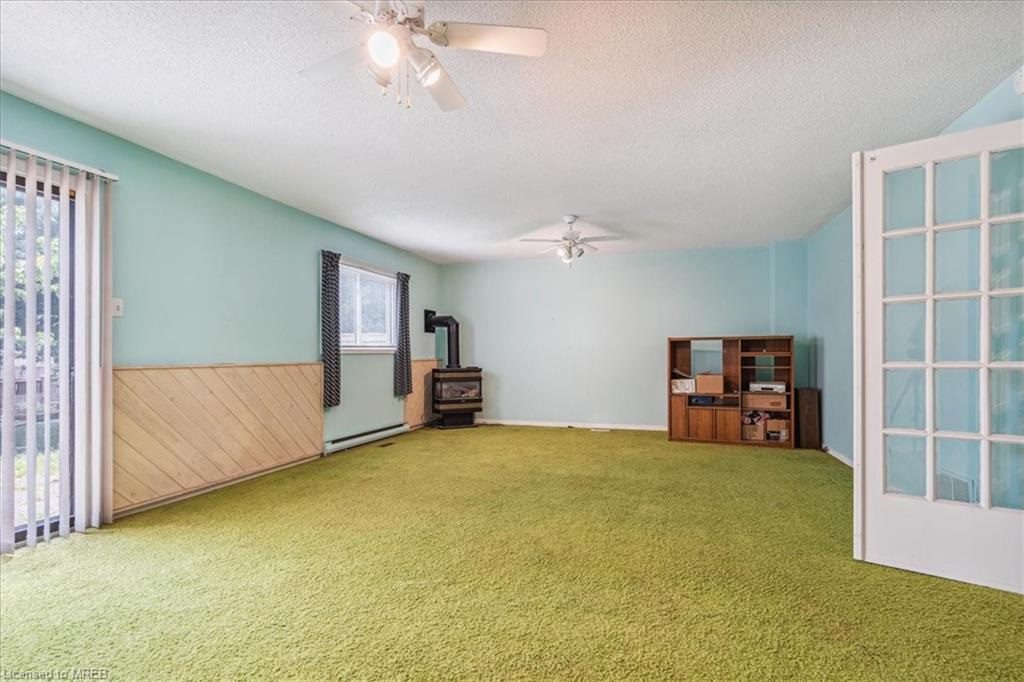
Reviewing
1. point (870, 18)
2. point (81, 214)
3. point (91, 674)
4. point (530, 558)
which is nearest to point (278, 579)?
point (91, 674)

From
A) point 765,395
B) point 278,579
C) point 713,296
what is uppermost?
point 713,296

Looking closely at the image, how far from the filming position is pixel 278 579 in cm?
204

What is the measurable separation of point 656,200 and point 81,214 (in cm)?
422

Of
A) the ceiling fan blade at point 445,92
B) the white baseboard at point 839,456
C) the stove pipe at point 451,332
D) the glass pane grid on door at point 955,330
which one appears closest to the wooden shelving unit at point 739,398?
the white baseboard at point 839,456

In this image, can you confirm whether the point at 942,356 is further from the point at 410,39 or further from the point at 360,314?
the point at 360,314

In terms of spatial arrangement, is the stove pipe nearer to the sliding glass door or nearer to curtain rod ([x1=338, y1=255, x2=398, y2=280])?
curtain rod ([x1=338, y1=255, x2=398, y2=280])

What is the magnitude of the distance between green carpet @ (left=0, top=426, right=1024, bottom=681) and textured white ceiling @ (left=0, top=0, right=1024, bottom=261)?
2.41 metres

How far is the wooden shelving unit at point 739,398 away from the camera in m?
4.98

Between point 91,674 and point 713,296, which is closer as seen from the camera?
point 91,674

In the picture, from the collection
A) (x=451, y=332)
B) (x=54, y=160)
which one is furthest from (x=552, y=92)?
(x=451, y=332)

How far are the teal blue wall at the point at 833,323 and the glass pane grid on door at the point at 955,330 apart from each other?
222 centimetres

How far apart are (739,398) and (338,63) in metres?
5.11

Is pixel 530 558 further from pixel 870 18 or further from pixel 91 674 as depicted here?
pixel 870 18

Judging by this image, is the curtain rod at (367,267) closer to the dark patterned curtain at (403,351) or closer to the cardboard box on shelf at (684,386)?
the dark patterned curtain at (403,351)
